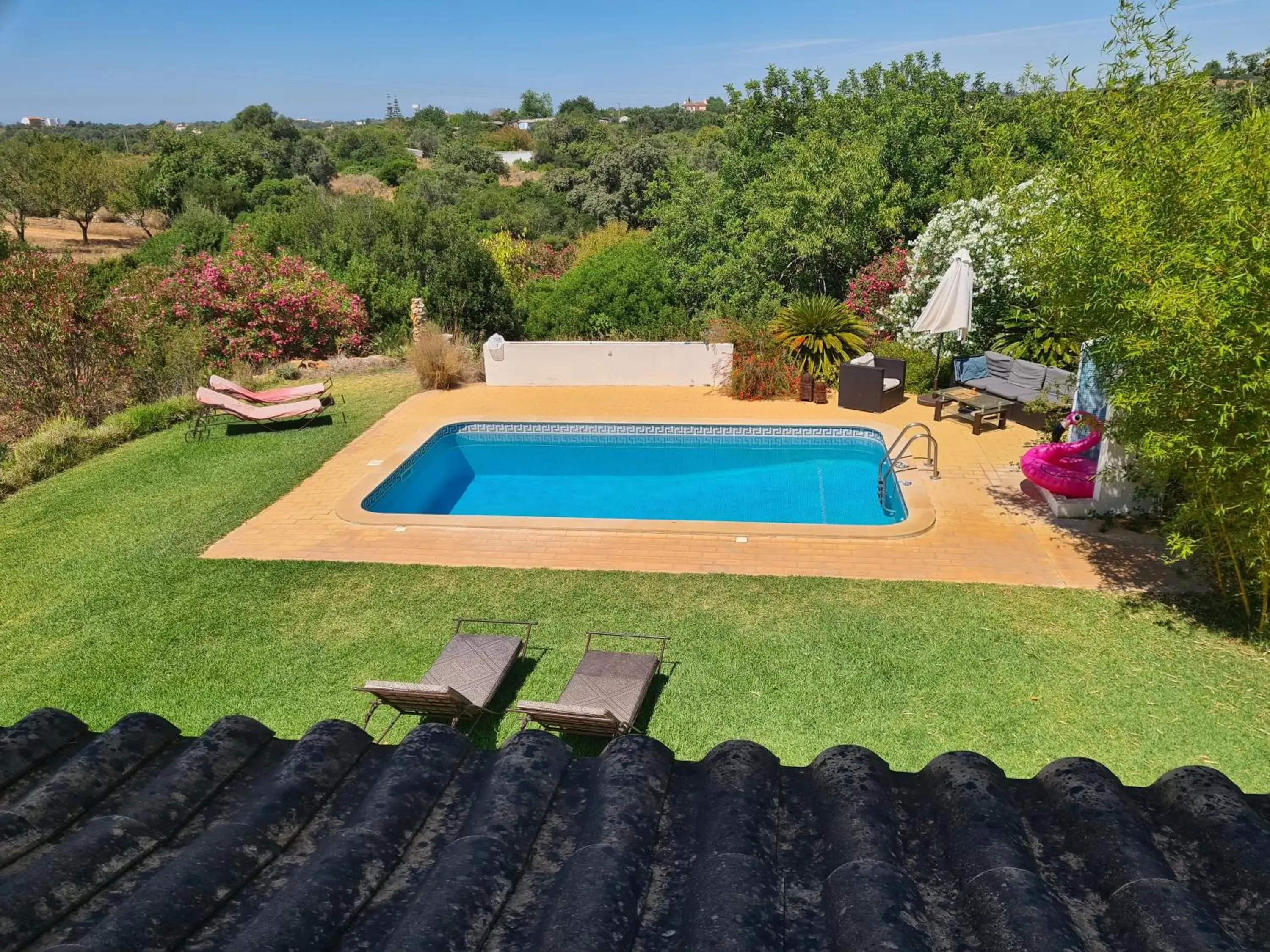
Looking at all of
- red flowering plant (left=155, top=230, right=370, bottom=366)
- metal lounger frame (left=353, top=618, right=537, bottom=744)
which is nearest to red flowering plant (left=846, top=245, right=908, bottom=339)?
red flowering plant (left=155, top=230, right=370, bottom=366)

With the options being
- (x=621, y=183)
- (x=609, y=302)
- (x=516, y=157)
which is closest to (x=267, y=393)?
(x=609, y=302)

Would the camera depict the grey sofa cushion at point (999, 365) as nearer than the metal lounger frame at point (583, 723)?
No

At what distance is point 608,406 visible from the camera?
52.5 feet

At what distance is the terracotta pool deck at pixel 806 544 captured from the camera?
29.5 ft

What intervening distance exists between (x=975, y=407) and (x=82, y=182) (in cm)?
5332

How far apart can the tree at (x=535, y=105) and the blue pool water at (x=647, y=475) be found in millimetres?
175960

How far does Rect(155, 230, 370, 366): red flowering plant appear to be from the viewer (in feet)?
58.1

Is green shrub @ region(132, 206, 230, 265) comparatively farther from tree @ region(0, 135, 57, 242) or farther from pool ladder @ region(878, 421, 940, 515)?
pool ladder @ region(878, 421, 940, 515)

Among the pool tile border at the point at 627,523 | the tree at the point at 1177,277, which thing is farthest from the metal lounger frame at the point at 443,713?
the tree at the point at 1177,277

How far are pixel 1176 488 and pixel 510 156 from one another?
91.1 metres

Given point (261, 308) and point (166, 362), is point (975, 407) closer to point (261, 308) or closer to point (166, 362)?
point (261, 308)

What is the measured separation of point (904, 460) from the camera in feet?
40.9

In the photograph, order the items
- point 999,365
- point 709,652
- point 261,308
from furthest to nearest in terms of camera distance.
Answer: point 261,308 → point 999,365 → point 709,652

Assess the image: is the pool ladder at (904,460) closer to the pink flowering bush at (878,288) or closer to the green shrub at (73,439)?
the pink flowering bush at (878,288)
